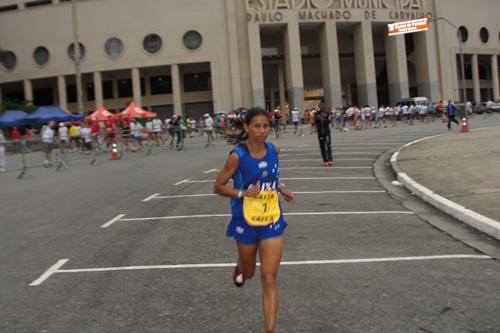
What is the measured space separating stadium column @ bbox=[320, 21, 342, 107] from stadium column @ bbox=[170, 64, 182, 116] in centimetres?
1445

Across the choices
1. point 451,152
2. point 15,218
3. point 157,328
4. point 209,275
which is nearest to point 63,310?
point 157,328

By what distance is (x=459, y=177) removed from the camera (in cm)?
1209

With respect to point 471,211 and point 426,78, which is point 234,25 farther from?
point 471,211

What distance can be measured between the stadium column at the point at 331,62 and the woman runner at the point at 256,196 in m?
52.6

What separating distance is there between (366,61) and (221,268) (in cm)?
5331

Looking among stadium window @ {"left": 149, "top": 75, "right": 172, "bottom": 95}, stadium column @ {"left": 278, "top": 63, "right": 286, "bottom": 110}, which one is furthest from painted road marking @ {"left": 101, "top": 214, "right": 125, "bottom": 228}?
stadium column @ {"left": 278, "top": 63, "right": 286, "bottom": 110}

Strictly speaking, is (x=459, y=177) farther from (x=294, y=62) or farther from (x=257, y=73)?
(x=294, y=62)

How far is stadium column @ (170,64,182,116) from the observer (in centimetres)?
5659

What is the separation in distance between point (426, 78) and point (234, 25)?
20809 mm

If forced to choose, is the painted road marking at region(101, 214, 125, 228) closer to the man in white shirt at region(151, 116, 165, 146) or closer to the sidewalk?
the sidewalk

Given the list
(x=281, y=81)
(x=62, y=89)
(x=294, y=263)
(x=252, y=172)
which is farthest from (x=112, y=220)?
(x=281, y=81)

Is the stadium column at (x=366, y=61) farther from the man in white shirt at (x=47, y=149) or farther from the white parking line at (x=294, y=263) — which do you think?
the white parking line at (x=294, y=263)

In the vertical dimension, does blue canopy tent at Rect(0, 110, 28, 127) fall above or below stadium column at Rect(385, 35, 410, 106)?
below

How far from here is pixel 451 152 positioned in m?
17.0
